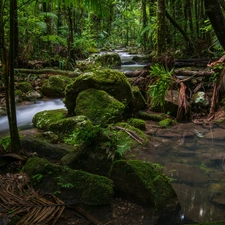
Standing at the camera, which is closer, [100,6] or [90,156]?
[100,6]

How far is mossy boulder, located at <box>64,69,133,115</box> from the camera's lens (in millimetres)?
6832

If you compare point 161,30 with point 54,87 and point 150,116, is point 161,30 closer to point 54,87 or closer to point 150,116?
point 150,116

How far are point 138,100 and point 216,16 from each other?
5.81 m

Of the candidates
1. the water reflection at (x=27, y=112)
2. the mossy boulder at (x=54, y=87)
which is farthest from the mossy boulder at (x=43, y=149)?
the mossy boulder at (x=54, y=87)

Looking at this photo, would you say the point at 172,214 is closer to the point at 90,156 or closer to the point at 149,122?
the point at 90,156

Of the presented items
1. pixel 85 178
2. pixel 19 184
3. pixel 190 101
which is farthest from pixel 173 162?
pixel 190 101

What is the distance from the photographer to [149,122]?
7000 millimetres

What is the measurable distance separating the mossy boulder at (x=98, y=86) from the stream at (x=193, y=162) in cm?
110

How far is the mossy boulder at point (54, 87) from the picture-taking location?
371 inches

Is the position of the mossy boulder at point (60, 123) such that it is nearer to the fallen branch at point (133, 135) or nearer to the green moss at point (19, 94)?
the fallen branch at point (133, 135)

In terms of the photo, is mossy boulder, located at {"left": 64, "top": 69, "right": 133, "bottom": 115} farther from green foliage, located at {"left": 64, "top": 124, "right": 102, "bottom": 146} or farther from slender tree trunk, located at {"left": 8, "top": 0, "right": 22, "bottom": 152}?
slender tree trunk, located at {"left": 8, "top": 0, "right": 22, "bottom": 152}

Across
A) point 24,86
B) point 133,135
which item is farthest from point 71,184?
point 24,86

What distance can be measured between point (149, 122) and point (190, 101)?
53.4 inches

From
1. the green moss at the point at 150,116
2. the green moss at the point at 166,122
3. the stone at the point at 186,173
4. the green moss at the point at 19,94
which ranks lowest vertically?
the stone at the point at 186,173
